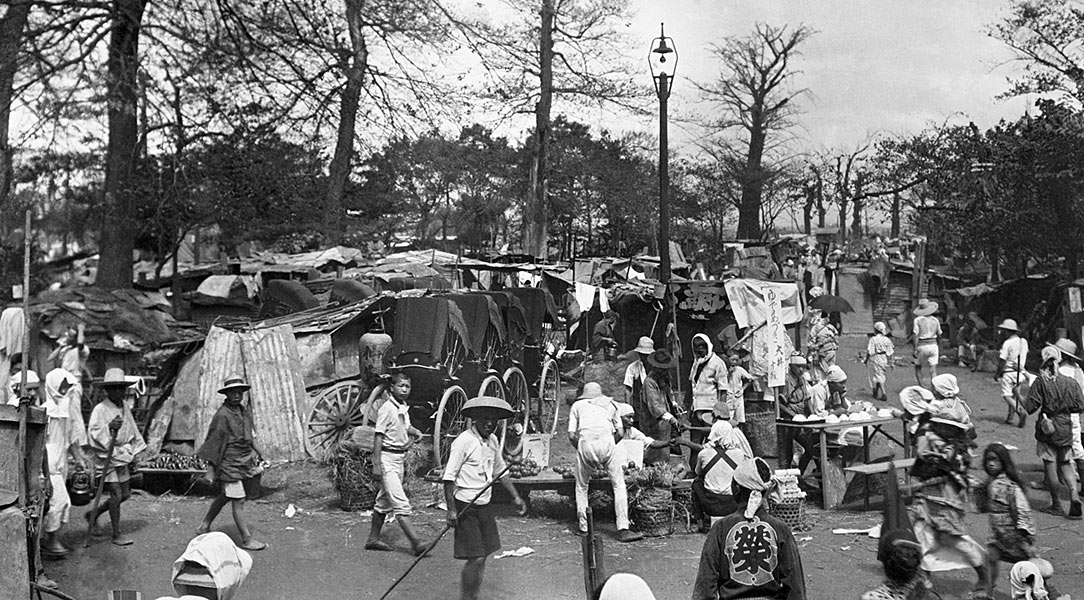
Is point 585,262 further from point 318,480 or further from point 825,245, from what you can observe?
point 318,480

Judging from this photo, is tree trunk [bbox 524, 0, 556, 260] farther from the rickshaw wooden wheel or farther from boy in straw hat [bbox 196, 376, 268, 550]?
boy in straw hat [bbox 196, 376, 268, 550]

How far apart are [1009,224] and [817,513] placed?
17239 millimetres

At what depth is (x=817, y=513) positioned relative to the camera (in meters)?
10.8

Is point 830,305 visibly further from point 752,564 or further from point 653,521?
point 752,564

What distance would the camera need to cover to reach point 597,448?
9594mm

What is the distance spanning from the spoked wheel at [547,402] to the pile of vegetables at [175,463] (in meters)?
5.13

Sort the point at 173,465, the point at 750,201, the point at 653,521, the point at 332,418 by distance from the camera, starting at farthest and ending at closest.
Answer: the point at 750,201 < the point at 332,418 < the point at 173,465 < the point at 653,521

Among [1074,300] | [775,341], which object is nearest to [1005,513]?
[775,341]

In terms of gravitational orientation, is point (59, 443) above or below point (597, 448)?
above

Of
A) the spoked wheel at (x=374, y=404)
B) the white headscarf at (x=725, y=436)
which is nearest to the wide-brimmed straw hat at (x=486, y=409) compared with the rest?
the white headscarf at (x=725, y=436)

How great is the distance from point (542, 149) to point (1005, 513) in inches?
810

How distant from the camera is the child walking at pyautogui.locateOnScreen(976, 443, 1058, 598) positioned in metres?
7.22

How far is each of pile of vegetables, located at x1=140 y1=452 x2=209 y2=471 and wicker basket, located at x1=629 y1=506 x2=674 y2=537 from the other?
16.9 ft

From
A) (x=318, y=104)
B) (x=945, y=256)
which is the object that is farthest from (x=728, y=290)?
(x=945, y=256)
